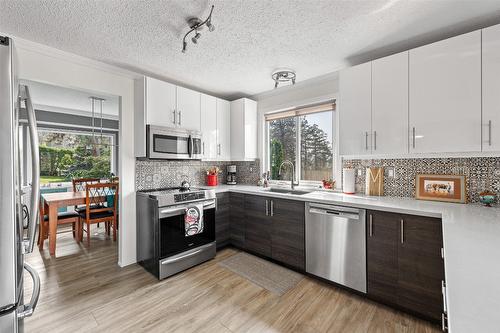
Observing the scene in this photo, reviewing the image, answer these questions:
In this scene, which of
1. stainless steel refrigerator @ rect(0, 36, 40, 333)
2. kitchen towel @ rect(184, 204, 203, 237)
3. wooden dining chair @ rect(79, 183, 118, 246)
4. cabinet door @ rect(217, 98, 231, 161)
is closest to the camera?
stainless steel refrigerator @ rect(0, 36, 40, 333)

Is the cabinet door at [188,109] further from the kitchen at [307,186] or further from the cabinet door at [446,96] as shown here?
the cabinet door at [446,96]

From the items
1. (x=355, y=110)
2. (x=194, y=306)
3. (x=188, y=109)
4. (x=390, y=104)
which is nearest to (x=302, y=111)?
(x=355, y=110)

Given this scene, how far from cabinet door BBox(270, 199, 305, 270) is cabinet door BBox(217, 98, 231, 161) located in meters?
1.30

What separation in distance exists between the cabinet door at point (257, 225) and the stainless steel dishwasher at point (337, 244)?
0.56 metres

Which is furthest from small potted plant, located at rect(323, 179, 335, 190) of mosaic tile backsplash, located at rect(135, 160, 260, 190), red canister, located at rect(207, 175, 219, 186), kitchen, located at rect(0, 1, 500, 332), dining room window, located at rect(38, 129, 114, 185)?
dining room window, located at rect(38, 129, 114, 185)

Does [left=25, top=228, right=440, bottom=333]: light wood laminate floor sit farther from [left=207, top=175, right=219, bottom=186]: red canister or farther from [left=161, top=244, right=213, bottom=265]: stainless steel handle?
[left=207, top=175, right=219, bottom=186]: red canister

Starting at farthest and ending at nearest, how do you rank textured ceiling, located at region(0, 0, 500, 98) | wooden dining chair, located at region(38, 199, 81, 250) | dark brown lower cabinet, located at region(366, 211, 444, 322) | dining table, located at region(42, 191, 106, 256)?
1. wooden dining chair, located at region(38, 199, 81, 250)
2. dining table, located at region(42, 191, 106, 256)
3. dark brown lower cabinet, located at region(366, 211, 444, 322)
4. textured ceiling, located at region(0, 0, 500, 98)

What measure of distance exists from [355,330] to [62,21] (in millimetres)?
3298

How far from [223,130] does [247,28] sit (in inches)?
75.4

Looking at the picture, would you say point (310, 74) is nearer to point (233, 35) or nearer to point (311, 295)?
point (233, 35)

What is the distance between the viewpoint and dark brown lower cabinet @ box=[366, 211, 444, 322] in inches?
68.9

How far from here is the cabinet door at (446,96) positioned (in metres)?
1.81

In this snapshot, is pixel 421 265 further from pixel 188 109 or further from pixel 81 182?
pixel 81 182

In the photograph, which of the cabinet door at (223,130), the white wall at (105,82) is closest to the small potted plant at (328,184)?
the cabinet door at (223,130)
